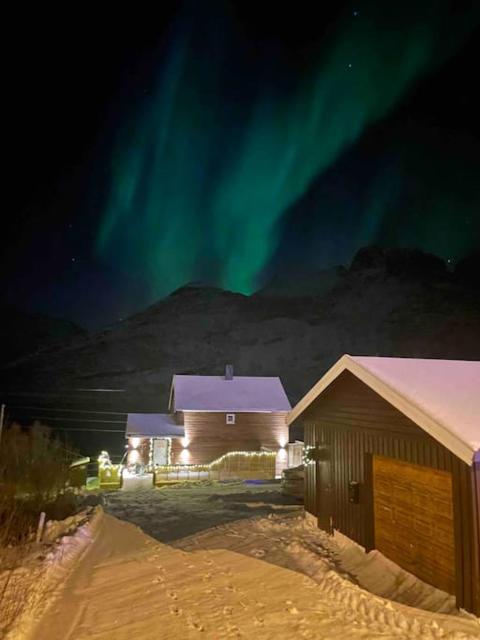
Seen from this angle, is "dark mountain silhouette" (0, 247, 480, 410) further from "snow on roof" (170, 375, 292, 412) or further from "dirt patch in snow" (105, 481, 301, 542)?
"dirt patch in snow" (105, 481, 301, 542)

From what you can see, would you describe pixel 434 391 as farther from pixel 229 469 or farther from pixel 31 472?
pixel 229 469

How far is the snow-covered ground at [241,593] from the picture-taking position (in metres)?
6.77

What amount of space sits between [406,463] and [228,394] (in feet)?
91.3

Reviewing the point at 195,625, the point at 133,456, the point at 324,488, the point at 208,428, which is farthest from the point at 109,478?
the point at 195,625

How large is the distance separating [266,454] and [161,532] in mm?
18458

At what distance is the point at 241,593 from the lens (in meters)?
8.36

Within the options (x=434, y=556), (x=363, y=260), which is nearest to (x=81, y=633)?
(x=434, y=556)

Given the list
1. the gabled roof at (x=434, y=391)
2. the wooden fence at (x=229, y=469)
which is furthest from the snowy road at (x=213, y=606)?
the wooden fence at (x=229, y=469)

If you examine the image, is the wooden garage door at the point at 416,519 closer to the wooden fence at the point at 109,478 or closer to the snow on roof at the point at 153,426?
the wooden fence at the point at 109,478

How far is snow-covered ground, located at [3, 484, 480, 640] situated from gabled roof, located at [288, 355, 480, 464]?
251cm

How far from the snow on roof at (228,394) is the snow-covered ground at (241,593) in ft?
72.6

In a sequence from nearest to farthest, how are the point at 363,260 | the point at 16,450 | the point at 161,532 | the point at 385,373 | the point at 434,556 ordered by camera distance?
1. the point at 434,556
2. the point at 385,373
3. the point at 161,532
4. the point at 16,450
5. the point at 363,260

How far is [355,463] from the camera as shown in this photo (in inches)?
459

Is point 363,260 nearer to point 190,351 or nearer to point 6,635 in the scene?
point 190,351
